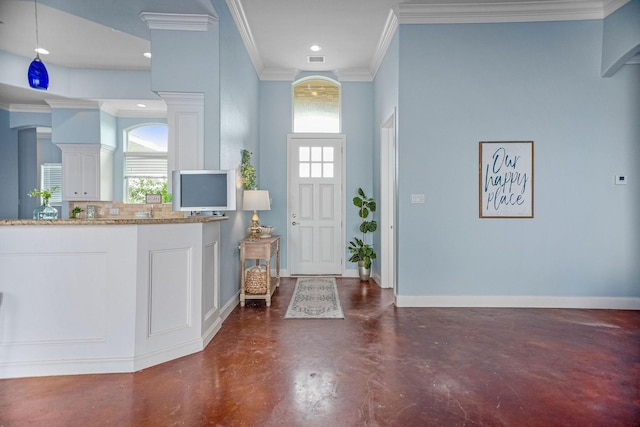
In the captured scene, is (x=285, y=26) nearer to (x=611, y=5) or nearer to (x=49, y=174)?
(x=611, y=5)

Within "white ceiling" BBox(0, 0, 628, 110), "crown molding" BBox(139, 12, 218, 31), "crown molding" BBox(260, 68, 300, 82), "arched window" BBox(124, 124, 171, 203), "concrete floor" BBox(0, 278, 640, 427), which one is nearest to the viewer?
"concrete floor" BBox(0, 278, 640, 427)

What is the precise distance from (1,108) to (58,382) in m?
6.36

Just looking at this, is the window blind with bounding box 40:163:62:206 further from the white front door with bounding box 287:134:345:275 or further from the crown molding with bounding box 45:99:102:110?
the white front door with bounding box 287:134:345:275

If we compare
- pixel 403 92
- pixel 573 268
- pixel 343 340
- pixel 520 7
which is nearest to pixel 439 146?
pixel 403 92

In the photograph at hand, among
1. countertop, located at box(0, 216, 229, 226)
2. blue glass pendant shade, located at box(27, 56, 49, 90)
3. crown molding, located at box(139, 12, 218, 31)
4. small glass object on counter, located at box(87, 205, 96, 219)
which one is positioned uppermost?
crown molding, located at box(139, 12, 218, 31)

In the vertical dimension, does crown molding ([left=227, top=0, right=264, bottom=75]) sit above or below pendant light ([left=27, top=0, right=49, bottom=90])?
above

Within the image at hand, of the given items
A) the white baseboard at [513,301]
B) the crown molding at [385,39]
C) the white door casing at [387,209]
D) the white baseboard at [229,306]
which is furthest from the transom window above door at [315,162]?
the white baseboard at [513,301]

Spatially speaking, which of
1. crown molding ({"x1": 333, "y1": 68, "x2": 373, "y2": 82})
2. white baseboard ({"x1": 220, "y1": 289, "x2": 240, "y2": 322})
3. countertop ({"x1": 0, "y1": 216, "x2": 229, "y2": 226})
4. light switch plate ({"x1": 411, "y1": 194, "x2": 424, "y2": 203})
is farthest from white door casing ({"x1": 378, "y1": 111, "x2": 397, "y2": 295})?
countertop ({"x1": 0, "y1": 216, "x2": 229, "y2": 226})

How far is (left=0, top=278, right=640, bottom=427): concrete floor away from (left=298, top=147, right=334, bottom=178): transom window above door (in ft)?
9.64

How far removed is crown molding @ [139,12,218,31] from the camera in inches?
129

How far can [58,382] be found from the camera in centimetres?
219

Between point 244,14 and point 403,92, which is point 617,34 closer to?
point 403,92

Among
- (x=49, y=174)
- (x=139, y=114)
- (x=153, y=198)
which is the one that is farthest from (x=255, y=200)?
(x=49, y=174)

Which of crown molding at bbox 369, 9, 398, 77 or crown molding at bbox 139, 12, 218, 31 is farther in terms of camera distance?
crown molding at bbox 369, 9, 398, 77
